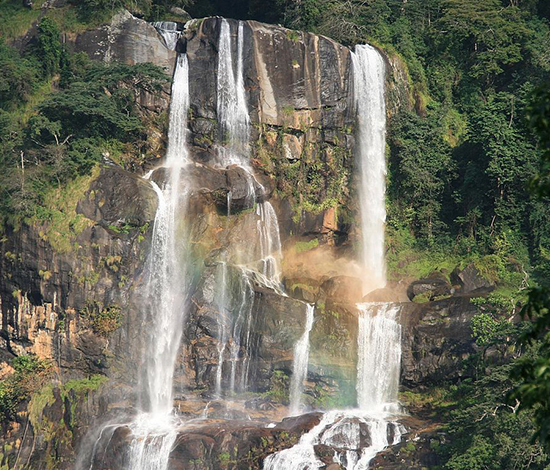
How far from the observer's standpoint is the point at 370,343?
3078 cm

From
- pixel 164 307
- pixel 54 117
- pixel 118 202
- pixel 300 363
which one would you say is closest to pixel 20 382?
pixel 164 307

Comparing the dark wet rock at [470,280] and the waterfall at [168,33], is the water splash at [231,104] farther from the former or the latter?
the dark wet rock at [470,280]

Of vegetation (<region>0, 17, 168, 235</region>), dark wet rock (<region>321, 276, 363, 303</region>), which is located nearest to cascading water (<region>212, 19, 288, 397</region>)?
dark wet rock (<region>321, 276, 363, 303</region>)

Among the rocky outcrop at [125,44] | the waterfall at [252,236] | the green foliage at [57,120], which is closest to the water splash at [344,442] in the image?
the waterfall at [252,236]

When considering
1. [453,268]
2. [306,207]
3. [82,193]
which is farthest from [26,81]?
[453,268]

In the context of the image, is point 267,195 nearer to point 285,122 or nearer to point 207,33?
point 285,122

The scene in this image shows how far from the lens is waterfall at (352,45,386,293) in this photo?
37.2m

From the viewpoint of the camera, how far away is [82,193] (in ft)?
106

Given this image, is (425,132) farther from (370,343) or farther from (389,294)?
(370,343)

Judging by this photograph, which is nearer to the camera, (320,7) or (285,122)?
(285,122)

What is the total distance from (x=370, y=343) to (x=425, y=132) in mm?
11057

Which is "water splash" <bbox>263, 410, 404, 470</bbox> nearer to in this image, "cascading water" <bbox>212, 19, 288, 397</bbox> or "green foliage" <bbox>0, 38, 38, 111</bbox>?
"cascading water" <bbox>212, 19, 288, 397</bbox>

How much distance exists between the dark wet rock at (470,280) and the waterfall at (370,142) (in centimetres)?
446

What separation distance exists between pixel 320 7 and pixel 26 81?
1290 centimetres
